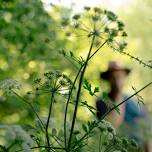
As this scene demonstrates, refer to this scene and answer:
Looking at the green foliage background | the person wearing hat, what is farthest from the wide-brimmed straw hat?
the green foliage background

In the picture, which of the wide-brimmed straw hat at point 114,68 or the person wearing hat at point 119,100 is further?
the wide-brimmed straw hat at point 114,68

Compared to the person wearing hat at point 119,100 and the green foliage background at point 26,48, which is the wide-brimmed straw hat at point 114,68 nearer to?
the person wearing hat at point 119,100

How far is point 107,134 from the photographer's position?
78.7 inches

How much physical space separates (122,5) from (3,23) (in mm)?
29530

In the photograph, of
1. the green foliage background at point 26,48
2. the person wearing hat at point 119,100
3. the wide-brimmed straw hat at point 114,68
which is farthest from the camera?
the wide-brimmed straw hat at point 114,68

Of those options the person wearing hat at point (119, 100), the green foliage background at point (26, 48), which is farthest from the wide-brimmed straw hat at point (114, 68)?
the green foliage background at point (26, 48)

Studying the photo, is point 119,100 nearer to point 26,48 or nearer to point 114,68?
point 114,68

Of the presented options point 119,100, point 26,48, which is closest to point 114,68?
point 119,100

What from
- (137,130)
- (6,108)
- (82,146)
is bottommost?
(82,146)

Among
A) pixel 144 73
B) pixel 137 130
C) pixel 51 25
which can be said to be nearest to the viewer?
pixel 137 130

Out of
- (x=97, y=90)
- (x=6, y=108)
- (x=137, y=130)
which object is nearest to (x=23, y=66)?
(x=6, y=108)

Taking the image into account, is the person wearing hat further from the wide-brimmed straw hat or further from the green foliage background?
the green foliage background

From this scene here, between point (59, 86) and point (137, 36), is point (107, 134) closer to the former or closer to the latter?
point (59, 86)

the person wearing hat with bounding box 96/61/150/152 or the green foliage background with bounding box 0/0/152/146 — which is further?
the person wearing hat with bounding box 96/61/150/152
